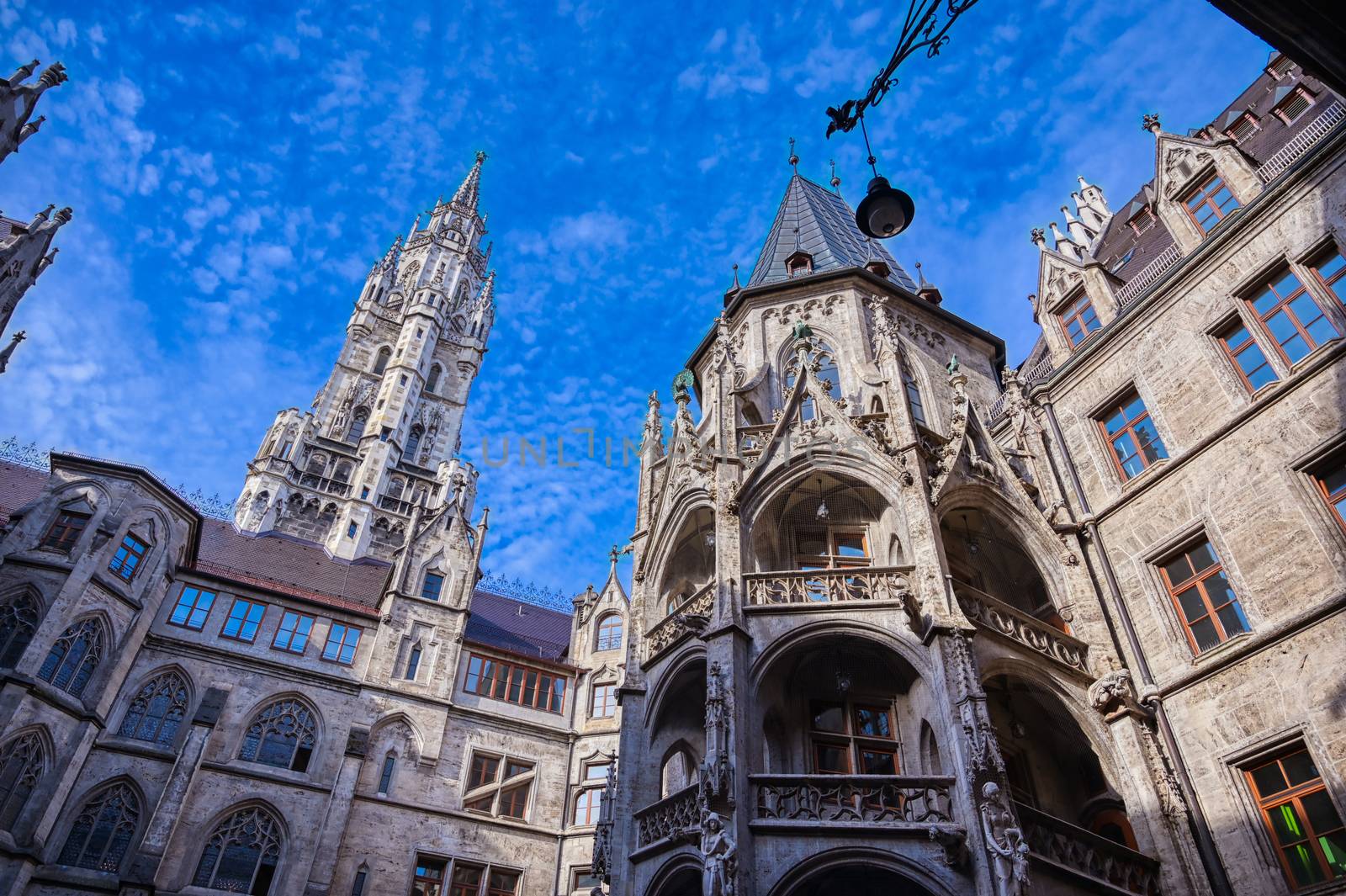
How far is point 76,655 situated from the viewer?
2070cm

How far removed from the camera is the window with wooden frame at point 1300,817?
11625 mm

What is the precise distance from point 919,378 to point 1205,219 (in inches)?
269

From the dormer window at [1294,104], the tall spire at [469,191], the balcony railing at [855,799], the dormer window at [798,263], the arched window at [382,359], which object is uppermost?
the tall spire at [469,191]

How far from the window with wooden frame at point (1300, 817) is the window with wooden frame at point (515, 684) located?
18906mm

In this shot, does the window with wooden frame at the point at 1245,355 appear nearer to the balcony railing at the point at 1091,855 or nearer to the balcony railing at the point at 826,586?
the balcony railing at the point at 826,586

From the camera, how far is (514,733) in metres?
25.5

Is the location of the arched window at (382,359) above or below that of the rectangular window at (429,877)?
above

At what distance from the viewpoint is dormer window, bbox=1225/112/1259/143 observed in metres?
19.6

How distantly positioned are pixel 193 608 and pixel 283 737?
A: 4.65 metres

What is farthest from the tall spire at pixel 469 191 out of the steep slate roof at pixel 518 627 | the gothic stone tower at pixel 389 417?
the steep slate roof at pixel 518 627

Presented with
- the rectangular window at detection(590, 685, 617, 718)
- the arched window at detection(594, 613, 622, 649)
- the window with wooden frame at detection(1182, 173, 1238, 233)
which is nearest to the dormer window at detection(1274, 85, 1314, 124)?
the window with wooden frame at detection(1182, 173, 1238, 233)

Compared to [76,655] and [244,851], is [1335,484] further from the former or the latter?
[76,655]

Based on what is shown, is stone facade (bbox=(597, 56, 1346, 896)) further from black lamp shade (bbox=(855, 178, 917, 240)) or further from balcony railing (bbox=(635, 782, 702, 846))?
black lamp shade (bbox=(855, 178, 917, 240))

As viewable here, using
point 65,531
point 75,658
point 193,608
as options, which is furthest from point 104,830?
point 65,531
